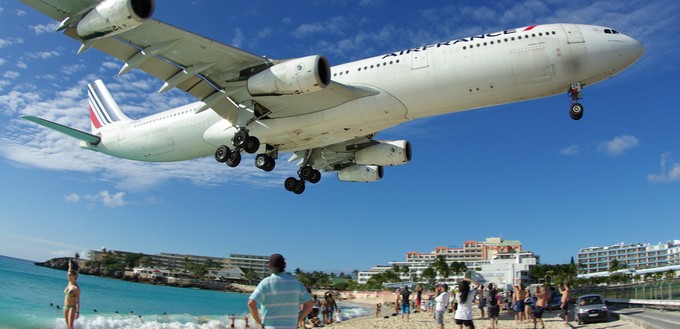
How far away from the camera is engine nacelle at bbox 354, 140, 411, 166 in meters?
29.8

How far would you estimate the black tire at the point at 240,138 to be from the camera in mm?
24737

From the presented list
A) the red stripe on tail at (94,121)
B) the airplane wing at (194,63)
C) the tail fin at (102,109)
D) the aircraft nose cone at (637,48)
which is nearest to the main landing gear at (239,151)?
the airplane wing at (194,63)

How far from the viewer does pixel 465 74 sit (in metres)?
21.2

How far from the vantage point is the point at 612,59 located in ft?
68.3

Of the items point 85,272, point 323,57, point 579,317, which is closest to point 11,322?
point 323,57

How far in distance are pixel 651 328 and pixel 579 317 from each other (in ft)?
18.1

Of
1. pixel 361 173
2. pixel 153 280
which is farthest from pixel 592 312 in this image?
pixel 153 280

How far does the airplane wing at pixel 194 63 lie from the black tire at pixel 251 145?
1.55 m

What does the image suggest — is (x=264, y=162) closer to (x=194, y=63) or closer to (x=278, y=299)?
(x=194, y=63)

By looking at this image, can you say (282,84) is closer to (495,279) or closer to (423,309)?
(423,309)

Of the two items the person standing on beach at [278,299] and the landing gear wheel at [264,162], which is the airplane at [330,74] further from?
the person standing on beach at [278,299]

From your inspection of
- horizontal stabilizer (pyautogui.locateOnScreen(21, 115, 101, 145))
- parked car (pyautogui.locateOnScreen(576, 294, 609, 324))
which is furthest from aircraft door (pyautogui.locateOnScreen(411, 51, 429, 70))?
horizontal stabilizer (pyautogui.locateOnScreen(21, 115, 101, 145))

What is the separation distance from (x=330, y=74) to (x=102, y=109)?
24.4m

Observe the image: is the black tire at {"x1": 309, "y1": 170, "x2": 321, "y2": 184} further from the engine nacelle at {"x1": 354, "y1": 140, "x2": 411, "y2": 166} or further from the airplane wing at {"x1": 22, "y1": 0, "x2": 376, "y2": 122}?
the airplane wing at {"x1": 22, "y1": 0, "x2": 376, "y2": 122}
